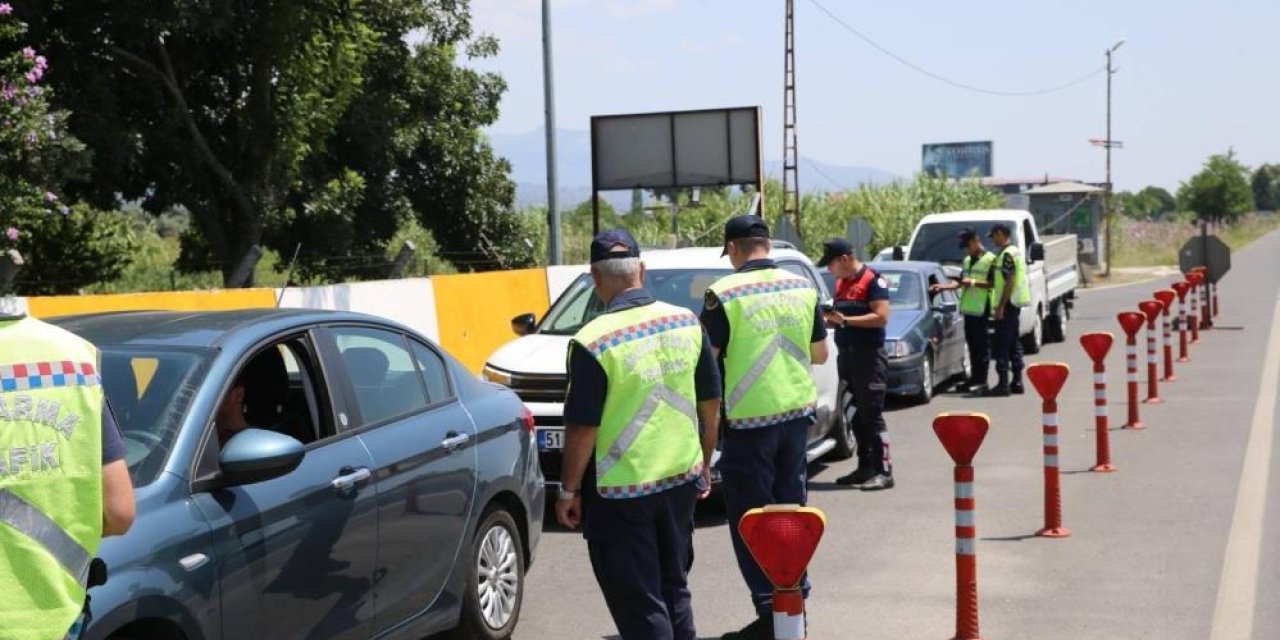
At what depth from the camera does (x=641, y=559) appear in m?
5.34

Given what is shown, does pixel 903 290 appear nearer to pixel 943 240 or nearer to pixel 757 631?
pixel 943 240

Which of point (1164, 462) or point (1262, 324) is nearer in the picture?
point (1164, 462)

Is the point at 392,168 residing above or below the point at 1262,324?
above

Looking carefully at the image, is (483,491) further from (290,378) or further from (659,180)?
(659,180)

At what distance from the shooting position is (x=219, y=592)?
192 inches

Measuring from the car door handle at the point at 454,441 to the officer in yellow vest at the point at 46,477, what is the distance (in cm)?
287

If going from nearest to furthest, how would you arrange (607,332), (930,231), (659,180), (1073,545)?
(607,332) < (1073,545) < (930,231) < (659,180)

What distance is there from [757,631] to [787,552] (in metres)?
2.72

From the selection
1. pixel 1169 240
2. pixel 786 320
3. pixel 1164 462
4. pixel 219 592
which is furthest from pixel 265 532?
pixel 1169 240

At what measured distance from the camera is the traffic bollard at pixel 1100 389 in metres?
11.2

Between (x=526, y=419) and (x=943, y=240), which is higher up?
(x=943, y=240)

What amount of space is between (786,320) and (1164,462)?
20.3ft

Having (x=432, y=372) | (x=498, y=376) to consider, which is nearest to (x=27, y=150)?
(x=498, y=376)

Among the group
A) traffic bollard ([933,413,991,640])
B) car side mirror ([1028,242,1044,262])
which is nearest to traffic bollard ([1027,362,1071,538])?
traffic bollard ([933,413,991,640])
